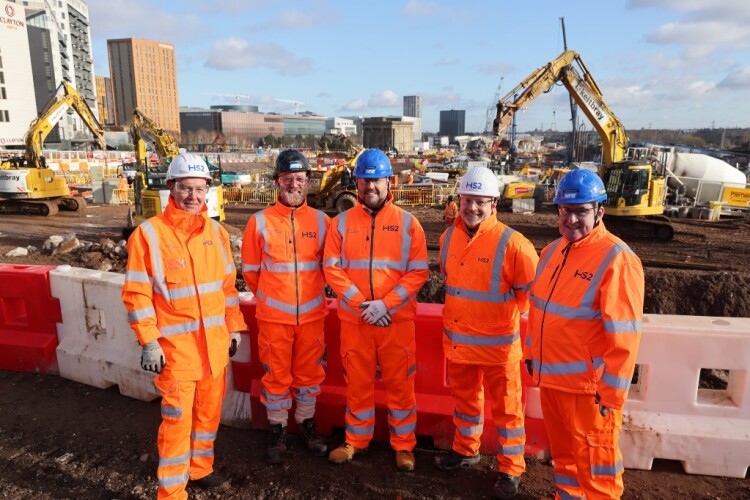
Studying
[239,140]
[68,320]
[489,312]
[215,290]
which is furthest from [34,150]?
[239,140]

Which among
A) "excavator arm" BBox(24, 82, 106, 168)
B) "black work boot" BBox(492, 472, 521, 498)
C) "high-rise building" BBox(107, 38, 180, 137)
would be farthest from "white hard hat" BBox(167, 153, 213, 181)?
"high-rise building" BBox(107, 38, 180, 137)

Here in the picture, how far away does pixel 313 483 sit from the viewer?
362 centimetres

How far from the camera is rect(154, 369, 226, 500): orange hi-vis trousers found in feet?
10.7

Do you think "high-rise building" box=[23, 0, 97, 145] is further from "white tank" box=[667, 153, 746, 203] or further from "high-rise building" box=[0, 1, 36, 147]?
"white tank" box=[667, 153, 746, 203]

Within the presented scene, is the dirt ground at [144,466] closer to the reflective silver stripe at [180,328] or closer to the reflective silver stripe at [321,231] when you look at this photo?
the reflective silver stripe at [180,328]

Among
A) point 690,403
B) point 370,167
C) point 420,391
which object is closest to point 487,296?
point 420,391

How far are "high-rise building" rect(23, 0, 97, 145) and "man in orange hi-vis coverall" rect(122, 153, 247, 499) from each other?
249 feet

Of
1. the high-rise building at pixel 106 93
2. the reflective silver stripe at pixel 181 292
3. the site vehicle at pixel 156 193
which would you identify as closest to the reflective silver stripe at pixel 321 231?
the reflective silver stripe at pixel 181 292

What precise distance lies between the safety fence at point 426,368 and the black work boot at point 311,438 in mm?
187

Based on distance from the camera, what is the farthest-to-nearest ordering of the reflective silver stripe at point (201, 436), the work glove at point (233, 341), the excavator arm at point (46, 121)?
the excavator arm at point (46, 121), the work glove at point (233, 341), the reflective silver stripe at point (201, 436)

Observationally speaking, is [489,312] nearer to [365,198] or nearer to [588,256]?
[588,256]

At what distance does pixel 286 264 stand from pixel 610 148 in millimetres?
17121

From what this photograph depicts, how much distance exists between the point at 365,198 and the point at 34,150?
20969 mm

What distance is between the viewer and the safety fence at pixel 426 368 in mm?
3539
